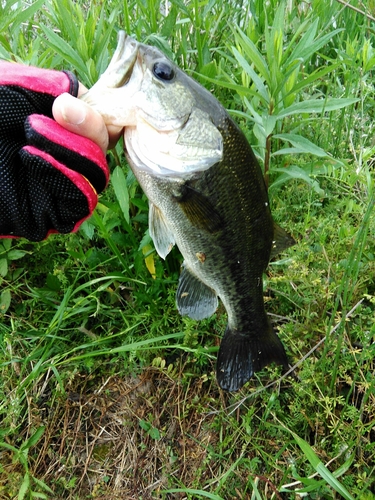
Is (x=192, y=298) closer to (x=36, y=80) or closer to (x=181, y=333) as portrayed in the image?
(x=181, y=333)

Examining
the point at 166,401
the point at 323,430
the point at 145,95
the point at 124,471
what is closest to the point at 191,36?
the point at 145,95

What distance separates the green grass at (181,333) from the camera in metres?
1.99

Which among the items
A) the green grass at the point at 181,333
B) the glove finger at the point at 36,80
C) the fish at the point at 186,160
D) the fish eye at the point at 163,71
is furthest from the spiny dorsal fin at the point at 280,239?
the glove finger at the point at 36,80

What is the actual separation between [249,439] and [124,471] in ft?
2.23

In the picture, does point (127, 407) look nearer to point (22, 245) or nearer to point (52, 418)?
point (52, 418)

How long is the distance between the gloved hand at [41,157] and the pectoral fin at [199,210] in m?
0.31

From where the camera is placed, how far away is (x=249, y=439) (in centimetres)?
212

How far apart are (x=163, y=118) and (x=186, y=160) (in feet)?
0.57

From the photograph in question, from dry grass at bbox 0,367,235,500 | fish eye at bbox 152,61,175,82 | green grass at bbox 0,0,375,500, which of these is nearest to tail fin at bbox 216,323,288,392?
green grass at bbox 0,0,375,500

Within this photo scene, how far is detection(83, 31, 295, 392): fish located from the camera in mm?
1605

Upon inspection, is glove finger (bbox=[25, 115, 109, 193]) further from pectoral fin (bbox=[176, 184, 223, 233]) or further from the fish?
pectoral fin (bbox=[176, 184, 223, 233])

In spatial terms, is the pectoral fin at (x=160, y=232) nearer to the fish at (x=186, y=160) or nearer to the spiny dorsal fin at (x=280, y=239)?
the fish at (x=186, y=160)

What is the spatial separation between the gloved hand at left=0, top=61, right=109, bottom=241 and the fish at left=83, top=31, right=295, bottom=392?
15 centimetres

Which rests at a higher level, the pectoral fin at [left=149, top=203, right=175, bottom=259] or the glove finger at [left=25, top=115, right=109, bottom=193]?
the glove finger at [left=25, top=115, right=109, bottom=193]
